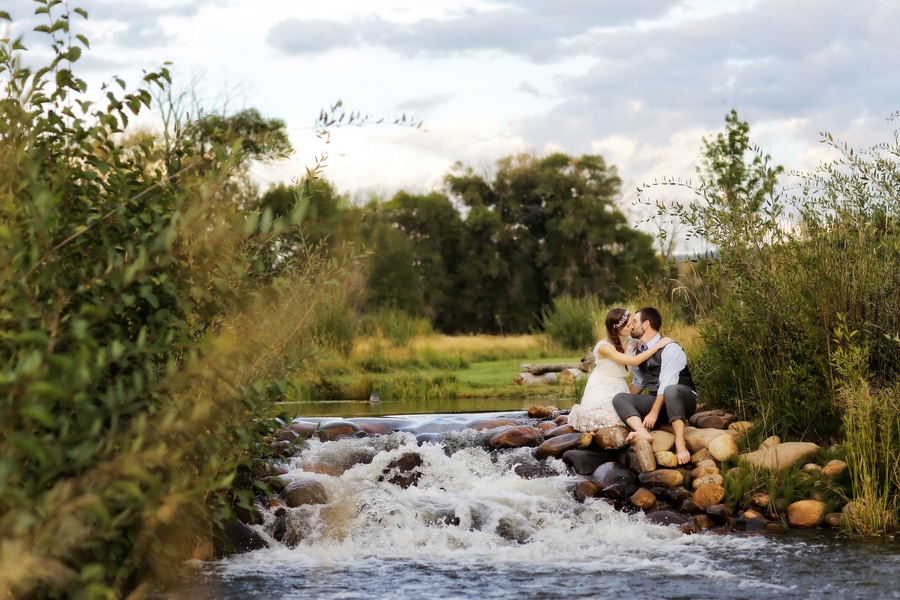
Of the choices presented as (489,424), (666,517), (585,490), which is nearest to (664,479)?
(666,517)

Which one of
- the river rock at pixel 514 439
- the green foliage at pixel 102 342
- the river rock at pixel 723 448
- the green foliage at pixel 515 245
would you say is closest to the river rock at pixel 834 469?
the river rock at pixel 723 448

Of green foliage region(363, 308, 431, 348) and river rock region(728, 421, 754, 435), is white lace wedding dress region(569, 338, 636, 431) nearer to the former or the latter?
river rock region(728, 421, 754, 435)

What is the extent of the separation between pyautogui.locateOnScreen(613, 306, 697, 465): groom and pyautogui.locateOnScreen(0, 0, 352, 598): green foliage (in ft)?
12.7

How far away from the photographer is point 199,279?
13.7 feet

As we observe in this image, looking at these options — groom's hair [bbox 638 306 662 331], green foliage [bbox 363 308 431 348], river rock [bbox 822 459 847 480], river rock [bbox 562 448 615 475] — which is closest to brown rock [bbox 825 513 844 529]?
river rock [bbox 822 459 847 480]

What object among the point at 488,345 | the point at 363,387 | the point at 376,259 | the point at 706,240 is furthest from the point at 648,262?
the point at 706,240

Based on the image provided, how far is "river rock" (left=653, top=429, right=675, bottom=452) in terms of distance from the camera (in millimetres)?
7879

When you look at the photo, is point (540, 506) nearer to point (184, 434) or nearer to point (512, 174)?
point (184, 434)

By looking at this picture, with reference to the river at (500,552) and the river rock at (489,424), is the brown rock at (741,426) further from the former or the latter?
the river rock at (489,424)

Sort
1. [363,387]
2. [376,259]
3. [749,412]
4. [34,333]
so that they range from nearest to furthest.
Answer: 1. [34,333]
2. [749,412]
3. [363,387]
4. [376,259]

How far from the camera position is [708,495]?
7.06 meters

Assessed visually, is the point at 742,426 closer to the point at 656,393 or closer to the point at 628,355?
the point at 656,393

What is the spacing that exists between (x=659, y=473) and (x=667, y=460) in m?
0.23

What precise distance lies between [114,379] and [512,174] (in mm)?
40064
